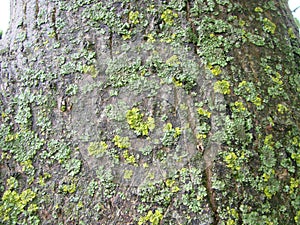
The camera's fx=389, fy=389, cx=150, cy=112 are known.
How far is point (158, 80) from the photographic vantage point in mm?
895

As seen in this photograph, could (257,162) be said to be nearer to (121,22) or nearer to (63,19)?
(121,22)

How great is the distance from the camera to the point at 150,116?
0.87m

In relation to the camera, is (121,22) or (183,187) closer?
(183,187)

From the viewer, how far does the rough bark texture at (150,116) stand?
82cm

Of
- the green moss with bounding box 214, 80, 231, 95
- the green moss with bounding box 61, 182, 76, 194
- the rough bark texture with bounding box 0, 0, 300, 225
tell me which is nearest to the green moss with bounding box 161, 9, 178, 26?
the rough bark texture with bounding box 0, 0, 300, 225

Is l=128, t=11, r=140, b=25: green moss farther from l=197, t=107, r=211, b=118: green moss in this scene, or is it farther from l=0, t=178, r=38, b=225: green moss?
l=0, t=178, r=38, b=225: green moss

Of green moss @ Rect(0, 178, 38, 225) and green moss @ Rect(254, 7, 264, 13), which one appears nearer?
green moss @ Rect(0, 178, 38, 225)

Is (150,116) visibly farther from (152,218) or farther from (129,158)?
(152,218)

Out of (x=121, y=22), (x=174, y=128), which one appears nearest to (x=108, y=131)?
(x=174, y=128)

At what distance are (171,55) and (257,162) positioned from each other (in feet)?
1.02

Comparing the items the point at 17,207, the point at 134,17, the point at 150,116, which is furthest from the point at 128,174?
the point at 134,17

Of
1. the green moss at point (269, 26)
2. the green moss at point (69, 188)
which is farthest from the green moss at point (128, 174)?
the green moss at point (269, 26)

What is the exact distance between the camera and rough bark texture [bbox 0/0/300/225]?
0.82 m

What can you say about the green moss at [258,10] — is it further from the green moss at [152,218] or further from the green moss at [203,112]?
the green moss at [152,218]
